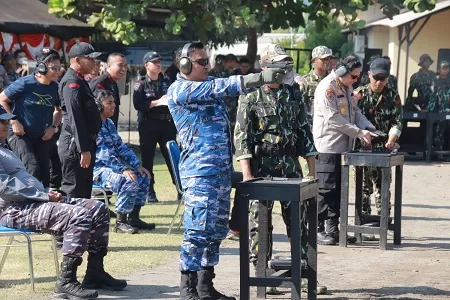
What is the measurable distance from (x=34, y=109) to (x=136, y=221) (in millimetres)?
1713

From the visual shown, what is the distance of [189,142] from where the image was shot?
283 inches

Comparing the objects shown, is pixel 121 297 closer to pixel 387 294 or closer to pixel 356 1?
pixel 387 294

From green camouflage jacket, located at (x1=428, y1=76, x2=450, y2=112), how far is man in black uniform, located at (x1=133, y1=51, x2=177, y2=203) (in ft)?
29.9

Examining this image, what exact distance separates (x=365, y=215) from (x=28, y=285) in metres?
4.26

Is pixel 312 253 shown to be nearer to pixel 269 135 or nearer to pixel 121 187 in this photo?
pixel 269 135

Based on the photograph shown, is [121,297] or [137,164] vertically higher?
[137,164]

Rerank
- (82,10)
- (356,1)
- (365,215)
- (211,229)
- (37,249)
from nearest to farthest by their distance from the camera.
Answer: (211,229), (37,249), (365,215), (356,1), (82,10)

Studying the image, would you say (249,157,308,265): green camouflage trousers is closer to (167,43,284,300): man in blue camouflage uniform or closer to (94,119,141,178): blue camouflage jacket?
(167,43,284,300): man in blue camouflage uniform

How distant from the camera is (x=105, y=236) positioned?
A: 25.8ft

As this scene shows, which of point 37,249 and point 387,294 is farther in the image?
point 37,249

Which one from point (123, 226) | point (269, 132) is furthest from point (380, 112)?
point (269, 132)

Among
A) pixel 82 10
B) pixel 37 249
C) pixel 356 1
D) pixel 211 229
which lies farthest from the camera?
pixel 82 10

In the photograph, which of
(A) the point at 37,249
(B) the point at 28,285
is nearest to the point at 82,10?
(A) the point at 37,249

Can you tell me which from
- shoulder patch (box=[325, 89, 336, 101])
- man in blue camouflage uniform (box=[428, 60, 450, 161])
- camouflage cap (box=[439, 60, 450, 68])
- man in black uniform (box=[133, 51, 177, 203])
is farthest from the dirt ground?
camouflage cap (box=[439, 60, 450, 68])
